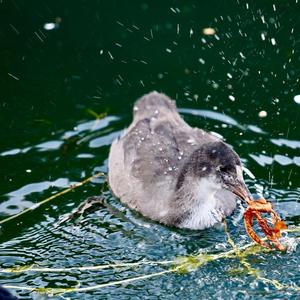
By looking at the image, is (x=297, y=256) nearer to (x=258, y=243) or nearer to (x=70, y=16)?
(x=258, y=243)

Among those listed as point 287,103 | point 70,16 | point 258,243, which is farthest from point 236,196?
point 70,16

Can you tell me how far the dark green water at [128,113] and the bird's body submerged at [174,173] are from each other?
151 millimetres

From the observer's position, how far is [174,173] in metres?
7.38

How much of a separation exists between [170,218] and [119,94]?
98.0 inches

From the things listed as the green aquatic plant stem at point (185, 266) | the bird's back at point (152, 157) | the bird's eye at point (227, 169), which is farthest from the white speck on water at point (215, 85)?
the green aquatic plant stem at point (185, 266)

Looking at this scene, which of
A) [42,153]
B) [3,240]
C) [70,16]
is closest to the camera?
[3,240]

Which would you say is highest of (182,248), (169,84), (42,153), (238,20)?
(238,20)

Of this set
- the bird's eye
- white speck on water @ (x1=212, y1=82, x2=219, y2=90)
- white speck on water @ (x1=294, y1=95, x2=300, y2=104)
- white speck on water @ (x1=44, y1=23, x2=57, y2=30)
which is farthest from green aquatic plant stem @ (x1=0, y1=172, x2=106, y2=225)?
white speck on water @ (x1=44, y1=23, x2=57, y2=30)

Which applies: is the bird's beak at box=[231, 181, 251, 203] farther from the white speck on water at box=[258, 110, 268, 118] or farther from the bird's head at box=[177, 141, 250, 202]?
the white speck on water at box=[258, 110, 268, 118]

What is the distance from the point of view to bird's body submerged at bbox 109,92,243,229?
7.04 metres

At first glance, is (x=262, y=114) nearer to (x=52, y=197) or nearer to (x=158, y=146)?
(x=158, y=146)

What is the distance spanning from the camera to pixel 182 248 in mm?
6875

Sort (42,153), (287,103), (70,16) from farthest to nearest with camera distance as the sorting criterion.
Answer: (70,16)
(287,103)
(42,153)

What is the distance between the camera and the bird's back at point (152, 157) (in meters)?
7.38
